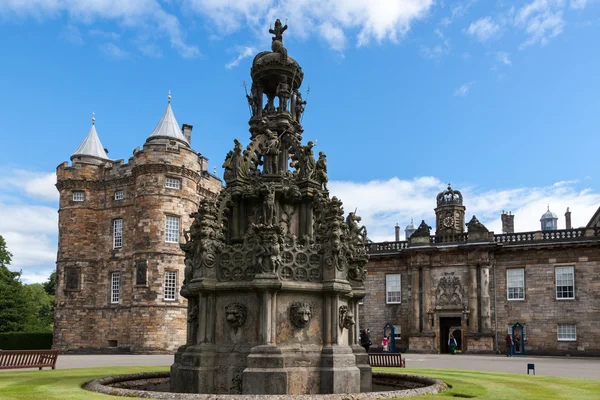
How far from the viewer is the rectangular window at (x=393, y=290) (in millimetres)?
43219

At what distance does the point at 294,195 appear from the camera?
1299 centimetres

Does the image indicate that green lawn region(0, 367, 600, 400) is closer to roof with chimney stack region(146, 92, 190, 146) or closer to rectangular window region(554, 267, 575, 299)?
rectangular window region(554, 267, 575, 299)

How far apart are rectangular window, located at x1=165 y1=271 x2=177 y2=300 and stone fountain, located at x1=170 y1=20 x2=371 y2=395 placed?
3084cm

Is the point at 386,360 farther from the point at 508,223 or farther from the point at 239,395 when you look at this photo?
the point at 508,223

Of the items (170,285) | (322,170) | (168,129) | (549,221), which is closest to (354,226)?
(322,170)

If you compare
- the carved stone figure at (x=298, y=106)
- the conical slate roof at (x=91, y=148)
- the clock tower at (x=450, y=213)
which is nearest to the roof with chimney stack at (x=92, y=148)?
the conical slate roof at (x=91, y=148)

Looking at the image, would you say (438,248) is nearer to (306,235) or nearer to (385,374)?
(385,374)

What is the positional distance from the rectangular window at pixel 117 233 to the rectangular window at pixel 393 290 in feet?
65.4

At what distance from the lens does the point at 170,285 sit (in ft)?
140

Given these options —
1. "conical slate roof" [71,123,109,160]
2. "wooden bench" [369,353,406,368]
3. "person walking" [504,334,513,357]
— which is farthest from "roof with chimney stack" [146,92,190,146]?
"wooden bench" [369,353,406,368]

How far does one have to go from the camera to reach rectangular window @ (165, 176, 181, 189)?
144 feet

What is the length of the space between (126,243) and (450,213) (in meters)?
23.9

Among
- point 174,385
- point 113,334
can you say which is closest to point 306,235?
point 174,385

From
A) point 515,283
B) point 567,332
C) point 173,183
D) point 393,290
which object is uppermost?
point 173,183
